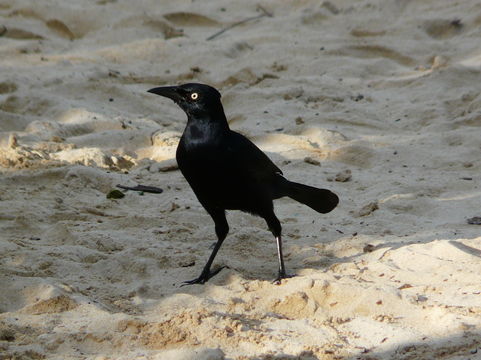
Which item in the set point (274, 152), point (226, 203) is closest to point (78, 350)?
point (226, 203)

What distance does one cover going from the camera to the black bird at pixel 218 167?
430 centimetres

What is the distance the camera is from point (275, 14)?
30.5 feet

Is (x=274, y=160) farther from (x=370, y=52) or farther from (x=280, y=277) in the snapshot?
(x=370, y=52)

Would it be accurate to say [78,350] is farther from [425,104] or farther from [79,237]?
[425,104]

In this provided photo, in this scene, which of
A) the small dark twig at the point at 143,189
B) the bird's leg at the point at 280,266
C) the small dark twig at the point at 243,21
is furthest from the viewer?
the small dark twig at the point at 243,21

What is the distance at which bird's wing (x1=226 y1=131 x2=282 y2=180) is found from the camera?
4.35 m

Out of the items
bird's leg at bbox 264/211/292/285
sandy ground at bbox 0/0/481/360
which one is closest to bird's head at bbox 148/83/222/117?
bird's leg at bbox 264/211/292/285

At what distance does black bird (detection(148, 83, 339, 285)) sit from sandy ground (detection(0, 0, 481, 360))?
31 cm

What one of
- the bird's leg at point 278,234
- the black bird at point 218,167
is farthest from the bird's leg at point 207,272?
the bird's leg at point 278,234

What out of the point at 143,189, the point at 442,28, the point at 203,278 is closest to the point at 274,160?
the point at 143,189

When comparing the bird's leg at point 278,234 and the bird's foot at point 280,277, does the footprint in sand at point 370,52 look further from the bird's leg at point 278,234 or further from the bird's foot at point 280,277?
the bird's foot at point 280,277

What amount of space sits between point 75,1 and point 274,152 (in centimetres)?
388

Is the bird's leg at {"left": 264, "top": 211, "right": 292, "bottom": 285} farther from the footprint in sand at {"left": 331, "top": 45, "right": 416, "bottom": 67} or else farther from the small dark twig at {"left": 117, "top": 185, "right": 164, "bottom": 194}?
the footprint in sand at {"left": 331, "top": 45, "right": 416, "bottom": 67}

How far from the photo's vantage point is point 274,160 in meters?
6.09
